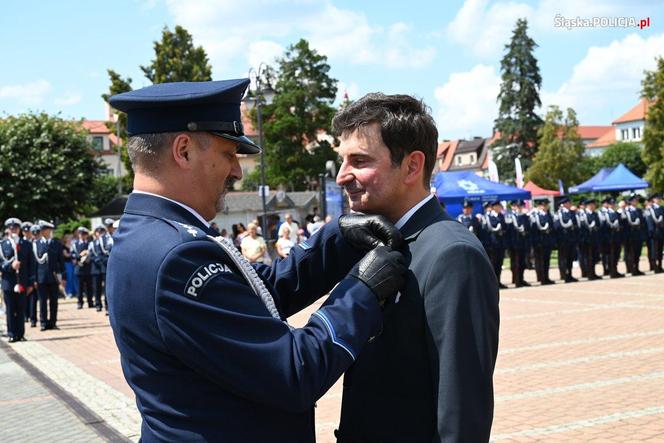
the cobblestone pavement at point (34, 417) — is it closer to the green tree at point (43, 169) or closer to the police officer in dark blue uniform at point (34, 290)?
the police officer in dark blue uniform at point (34, 290)

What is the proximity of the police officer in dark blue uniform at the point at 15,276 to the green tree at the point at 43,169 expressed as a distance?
21.7 meters

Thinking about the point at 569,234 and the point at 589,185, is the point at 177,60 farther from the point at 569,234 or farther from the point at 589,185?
the point at 569,234

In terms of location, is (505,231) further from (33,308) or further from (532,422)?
(532,422)

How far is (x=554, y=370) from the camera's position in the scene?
338 inches

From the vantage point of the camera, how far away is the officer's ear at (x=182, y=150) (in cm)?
228

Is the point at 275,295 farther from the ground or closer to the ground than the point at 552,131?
closer to the ground

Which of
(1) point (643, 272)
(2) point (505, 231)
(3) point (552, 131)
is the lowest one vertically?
(1) point (643, 272)

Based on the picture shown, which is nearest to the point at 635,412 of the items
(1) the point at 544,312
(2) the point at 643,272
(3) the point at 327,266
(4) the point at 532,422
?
(4) the point at 532,422

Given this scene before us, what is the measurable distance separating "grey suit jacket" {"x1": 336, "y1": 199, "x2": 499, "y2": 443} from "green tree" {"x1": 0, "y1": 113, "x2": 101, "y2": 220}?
1428 inches

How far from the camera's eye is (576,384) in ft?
25.7

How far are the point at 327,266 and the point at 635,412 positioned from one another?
4.74 m

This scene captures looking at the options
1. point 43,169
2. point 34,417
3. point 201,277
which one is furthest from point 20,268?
point 43,169

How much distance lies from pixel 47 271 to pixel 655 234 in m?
16.0

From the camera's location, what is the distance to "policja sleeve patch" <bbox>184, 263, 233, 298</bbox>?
2.06 meters
